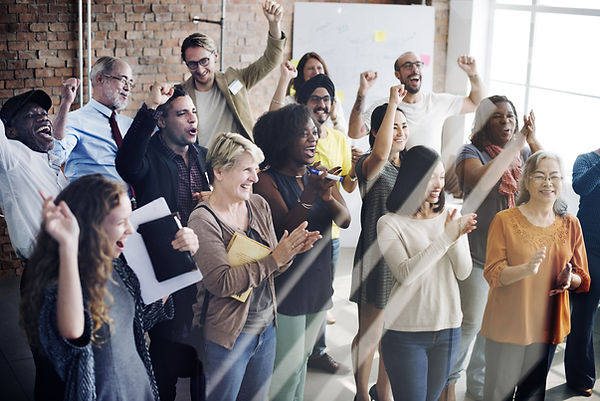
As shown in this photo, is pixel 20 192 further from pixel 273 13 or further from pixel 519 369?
pixel 519 369

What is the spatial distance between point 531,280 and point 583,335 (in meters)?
0.86

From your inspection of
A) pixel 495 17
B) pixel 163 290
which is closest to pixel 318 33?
pixel 495 17

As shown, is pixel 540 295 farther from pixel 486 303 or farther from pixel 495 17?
pixel 495 17

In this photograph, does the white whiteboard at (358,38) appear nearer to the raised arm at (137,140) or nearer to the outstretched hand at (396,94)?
the outstretched hand at (396,94)

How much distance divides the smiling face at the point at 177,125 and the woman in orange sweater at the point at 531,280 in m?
1.41

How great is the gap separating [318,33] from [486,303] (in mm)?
3430

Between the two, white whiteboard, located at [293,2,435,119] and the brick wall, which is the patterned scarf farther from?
the brick wall

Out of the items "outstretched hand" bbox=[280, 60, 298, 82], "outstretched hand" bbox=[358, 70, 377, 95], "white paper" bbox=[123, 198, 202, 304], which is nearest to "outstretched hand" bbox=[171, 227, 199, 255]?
A: "white paper" bbox=[123, 198, 202, 304]

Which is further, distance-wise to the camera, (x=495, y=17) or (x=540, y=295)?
(x=495, y=17)

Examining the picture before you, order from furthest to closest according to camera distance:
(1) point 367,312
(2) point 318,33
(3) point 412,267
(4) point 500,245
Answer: (2) point 318,33 → (1) point 367,312 → (4) point 500,245 → (3) point 412,267

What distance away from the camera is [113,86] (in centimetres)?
324

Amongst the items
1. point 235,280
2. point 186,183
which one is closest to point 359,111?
point 186,183

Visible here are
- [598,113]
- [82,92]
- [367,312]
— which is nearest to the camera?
[367,312]

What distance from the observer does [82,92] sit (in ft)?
17.1
